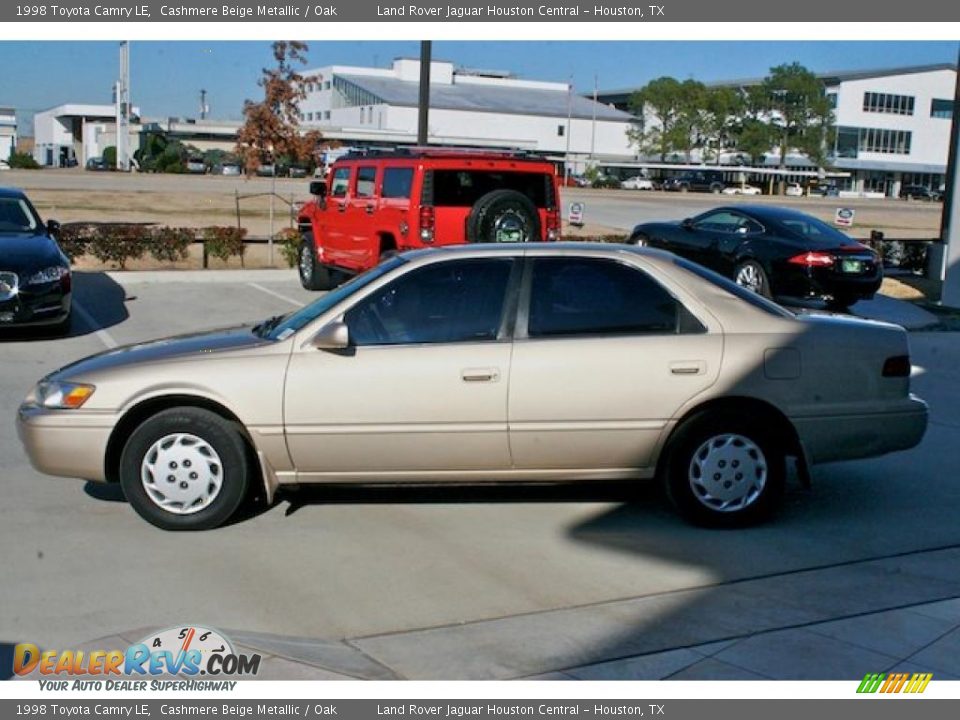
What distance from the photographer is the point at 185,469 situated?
19.9 feet

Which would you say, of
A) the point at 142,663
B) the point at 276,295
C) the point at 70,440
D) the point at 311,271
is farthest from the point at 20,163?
the point at 142,663

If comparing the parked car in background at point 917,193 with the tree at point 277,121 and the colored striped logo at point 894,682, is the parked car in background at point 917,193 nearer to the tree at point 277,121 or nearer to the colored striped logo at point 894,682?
the tree at point 277,121

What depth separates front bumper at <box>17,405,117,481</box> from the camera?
239 inches

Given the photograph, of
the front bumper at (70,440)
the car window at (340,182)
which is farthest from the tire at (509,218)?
the front bumper at (70,440)

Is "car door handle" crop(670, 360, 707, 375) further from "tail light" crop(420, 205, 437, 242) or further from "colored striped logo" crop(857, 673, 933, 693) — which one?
"tail light" crop(420, 205, 437, 242)

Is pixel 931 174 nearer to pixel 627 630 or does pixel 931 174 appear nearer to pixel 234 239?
pixel 234 239

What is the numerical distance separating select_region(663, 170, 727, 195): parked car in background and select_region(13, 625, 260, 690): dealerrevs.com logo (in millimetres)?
80292

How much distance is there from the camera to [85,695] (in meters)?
4.24

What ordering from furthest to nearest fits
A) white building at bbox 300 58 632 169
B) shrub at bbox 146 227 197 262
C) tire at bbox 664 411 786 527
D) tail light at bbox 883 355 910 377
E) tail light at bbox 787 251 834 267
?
white building at bbox 300 58 632 169 → shrub at bbox 146 227 197 262 → tail light at bbox 787 251 834 267 → tail light at bbox 883 355 910 377 → tire at bbox 664 411 786 527

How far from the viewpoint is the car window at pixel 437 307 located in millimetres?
6207

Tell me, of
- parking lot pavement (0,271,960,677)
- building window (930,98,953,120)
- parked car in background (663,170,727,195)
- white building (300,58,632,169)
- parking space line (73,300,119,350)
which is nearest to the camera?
parking lot pavement (0,271,960,677)

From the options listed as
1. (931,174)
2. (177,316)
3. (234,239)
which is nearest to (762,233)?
A: (177,316)

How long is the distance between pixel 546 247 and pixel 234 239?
1460 cm

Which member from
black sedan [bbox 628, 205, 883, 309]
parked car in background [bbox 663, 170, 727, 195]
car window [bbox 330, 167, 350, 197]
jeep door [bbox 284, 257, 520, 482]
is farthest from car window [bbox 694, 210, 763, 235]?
parked car in background [bbox 663, 170, 727, 195]
